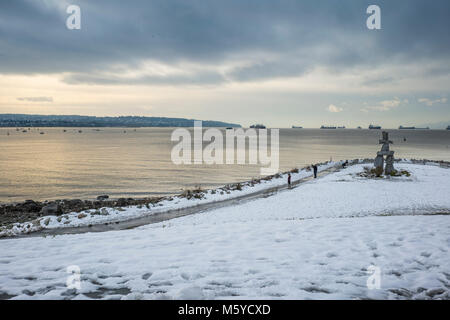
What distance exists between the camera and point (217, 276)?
5648mm

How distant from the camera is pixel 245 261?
649cm

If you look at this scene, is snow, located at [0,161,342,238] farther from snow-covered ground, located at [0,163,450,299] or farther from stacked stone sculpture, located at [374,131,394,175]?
stacked stone sculpture, located at [374,131,394,175]

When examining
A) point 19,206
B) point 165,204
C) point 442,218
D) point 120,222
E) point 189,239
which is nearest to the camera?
point 189,239

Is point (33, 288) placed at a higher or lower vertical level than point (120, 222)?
higher

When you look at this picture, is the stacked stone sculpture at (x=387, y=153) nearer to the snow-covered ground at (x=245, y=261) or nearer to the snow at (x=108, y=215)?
the snow at (x=108, y=215)

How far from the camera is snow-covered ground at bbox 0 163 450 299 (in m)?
5.05

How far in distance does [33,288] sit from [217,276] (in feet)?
11.9

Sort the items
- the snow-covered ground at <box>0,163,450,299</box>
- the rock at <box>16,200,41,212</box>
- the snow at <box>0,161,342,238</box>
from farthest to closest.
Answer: the rock at <box>16,200,41,212</box> < the snow at <box>0,161,342,238</box> < the snow-covered ground at <box>0,163,450,299</box>

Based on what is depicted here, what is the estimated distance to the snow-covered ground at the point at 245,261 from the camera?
5047mm

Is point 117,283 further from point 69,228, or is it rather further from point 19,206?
point 19,206

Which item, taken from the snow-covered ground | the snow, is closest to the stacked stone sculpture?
the snow

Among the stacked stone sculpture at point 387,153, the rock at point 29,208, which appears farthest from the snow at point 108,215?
the stacked stone sculpture at point 387,153
